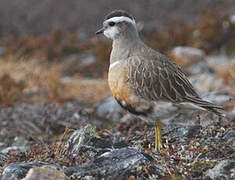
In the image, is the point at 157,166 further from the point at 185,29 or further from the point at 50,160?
the point at 185,29

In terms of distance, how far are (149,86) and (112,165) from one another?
108 cm

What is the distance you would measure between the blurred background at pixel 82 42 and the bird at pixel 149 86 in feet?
11.3

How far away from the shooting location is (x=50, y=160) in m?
3.96

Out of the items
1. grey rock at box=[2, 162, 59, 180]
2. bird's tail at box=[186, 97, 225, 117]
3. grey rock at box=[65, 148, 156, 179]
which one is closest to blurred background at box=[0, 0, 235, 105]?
bird's tail at box=[186, 97, 225, 117]

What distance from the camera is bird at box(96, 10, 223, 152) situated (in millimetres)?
4129

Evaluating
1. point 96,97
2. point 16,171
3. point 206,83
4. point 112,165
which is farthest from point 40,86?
point 112,165

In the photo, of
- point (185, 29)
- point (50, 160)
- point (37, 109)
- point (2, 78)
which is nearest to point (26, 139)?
point (37, 109)

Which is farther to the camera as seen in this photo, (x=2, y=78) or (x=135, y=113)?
(x=2, y=78)

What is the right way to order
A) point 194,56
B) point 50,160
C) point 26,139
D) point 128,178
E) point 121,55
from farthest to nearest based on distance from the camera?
point 194,56, point 26,139, point 121,55, point 50,160, point 128,178

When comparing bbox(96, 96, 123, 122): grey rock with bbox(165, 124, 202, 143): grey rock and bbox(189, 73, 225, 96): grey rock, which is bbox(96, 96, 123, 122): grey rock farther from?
bbox(165, 124, 202, 143): grey rock

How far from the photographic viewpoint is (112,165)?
3.39 metres

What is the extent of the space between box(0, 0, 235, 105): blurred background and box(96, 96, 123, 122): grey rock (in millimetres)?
998

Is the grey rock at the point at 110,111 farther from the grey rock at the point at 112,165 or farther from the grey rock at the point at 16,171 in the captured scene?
the grey rock at the point at 16,171

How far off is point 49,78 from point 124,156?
5.26m
